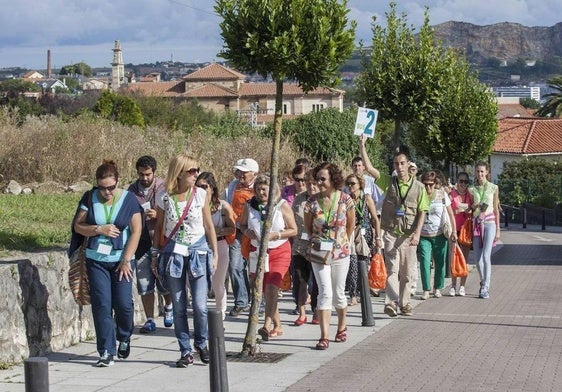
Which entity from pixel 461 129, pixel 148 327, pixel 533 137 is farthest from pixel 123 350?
pixel 533 137

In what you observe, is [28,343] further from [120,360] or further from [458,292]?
[458,292]

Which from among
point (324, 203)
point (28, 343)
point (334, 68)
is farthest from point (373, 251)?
point (28, 343)

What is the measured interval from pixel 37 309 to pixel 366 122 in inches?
326

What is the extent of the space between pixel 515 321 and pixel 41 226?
230 inches

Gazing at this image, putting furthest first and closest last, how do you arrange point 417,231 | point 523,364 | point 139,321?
point 417,231 → point 139,321 → point 523,364

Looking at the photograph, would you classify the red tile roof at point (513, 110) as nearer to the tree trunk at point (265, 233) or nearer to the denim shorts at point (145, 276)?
the denim shorts at point (145, 276)

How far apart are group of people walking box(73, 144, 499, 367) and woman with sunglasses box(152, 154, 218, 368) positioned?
0.4 inches

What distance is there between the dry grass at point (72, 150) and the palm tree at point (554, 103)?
73.2 m

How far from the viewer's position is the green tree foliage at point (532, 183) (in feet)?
225

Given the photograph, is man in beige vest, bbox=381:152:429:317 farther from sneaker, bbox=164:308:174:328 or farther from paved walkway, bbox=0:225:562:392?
sneaker, bbox=164:308:174:328

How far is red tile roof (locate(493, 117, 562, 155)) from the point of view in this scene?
3693 inches

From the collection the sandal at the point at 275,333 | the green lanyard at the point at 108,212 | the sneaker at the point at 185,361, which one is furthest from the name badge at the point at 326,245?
the green lanyard at the point at 108,212

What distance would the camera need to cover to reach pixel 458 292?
17.1m

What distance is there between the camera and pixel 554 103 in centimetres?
10175
